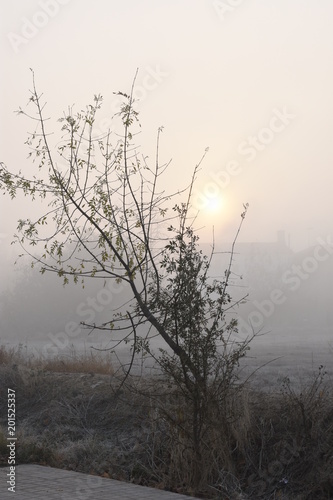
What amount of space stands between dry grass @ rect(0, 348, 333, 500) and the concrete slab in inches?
23.6

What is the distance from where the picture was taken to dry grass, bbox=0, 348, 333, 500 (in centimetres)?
911

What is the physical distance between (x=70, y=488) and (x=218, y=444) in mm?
1815

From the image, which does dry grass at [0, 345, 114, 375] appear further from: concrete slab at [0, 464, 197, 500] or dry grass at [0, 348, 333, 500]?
concrete slab at [0, 464, 197, 500]

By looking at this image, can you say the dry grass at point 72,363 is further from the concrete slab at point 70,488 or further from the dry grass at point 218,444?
the concrete slab at point 70,488

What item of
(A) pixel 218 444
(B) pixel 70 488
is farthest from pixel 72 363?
(B) pixel 70 488

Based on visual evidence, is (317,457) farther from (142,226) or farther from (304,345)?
(304,345)

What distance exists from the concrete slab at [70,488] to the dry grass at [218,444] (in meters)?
0.60

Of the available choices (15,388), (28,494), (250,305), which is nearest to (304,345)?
(15,388)

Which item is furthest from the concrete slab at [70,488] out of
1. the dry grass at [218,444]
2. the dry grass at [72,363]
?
the dry grass at [72,363]

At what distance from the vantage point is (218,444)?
367 inches

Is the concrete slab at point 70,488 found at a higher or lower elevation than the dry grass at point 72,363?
lower

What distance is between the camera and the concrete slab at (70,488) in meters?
8.27

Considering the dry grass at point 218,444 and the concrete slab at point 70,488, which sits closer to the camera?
the concrete slab at point 70,488

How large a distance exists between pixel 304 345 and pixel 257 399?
15.9 m
